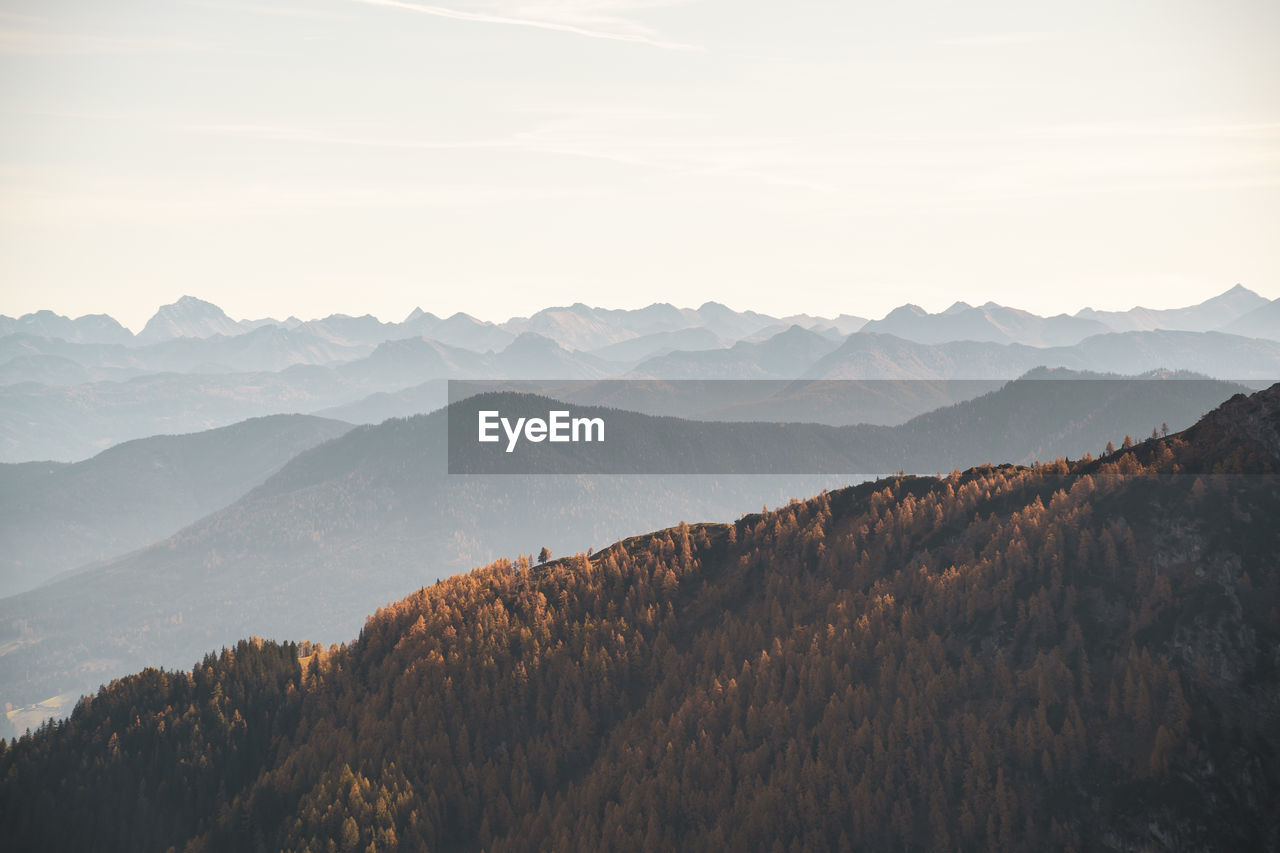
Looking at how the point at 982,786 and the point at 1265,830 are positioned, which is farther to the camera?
the point at 982,786

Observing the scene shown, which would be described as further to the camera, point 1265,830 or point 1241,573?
point 1241,573

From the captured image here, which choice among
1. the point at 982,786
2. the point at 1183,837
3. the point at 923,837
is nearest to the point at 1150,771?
the point at 1183,837

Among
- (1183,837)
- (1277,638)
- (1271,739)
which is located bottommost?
(1183,837)

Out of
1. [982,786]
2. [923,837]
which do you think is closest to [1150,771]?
[982,786]

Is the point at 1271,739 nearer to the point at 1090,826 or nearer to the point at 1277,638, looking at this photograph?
the point at 1277,638

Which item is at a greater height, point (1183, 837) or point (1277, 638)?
point (1277, 638)

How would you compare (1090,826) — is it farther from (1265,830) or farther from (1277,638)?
(1277,638)

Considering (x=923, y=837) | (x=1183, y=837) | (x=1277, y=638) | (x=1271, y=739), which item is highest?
(x=1277, y=638)

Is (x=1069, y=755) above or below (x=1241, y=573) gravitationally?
below
